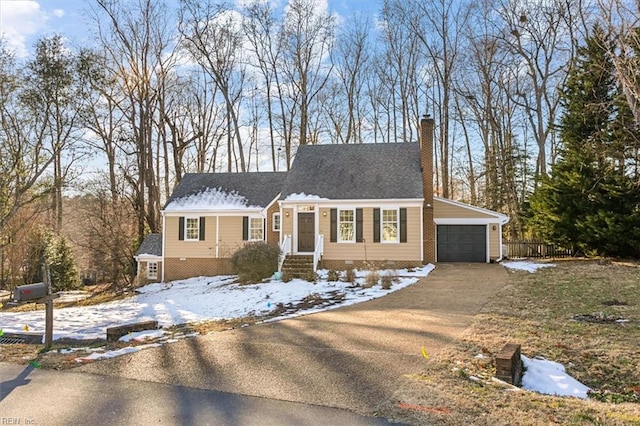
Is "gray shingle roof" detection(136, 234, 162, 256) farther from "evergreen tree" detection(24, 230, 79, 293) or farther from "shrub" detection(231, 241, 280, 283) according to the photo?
"shrub" detection(231, 241, 280, 283)

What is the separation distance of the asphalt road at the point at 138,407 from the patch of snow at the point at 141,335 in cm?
254

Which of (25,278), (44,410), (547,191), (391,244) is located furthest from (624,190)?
(25,278)

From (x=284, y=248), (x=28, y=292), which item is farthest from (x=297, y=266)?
(x=28, y=292)

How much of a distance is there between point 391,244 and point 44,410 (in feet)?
50.0

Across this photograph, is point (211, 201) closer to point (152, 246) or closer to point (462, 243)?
point (152, 246)

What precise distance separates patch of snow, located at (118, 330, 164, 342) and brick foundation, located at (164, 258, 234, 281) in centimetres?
1307

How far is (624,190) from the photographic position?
17781mm

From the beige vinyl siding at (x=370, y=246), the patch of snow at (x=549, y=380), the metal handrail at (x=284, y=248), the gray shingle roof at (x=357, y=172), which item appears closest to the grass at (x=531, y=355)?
the patch of snow at (x=549, y=380)

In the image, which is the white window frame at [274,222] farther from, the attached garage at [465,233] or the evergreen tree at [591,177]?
the evergreen tree at [591,177]

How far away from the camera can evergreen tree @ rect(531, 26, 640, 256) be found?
17.7 metres

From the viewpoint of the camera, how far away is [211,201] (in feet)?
75.3

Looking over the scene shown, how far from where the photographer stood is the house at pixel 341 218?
18797mm

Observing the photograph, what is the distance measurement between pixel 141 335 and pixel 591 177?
1833 centimetres

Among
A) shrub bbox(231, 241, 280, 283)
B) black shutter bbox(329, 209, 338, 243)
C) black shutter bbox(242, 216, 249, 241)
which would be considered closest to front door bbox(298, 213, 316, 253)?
A: black shutter bbox(329, 209, 338, 243)
